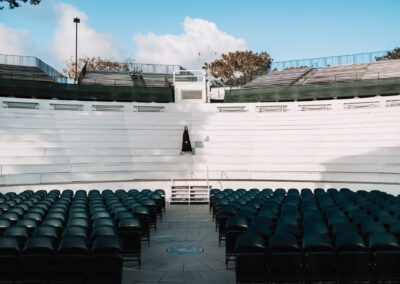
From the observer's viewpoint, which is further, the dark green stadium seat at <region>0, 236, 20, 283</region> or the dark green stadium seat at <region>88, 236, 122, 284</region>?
the dark green stadium seat at <region>88, 236, 122, 284</region>

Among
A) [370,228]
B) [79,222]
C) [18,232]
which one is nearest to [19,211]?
[79,222]

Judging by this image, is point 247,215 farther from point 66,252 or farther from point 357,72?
point 357,72

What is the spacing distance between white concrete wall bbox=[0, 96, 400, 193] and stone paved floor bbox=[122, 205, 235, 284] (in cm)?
793

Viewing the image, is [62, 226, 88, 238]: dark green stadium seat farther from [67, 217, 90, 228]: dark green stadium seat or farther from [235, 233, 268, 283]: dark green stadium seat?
[235, 233, 268, 283]: dark green stadium seat

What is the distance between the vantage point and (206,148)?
2586 cm

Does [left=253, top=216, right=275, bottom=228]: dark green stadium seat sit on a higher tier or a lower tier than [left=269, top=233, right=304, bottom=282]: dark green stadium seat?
higher

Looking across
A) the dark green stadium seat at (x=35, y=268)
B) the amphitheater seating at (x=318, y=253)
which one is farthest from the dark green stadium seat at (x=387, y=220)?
the dark green stadium seat at (x=35, y=268)

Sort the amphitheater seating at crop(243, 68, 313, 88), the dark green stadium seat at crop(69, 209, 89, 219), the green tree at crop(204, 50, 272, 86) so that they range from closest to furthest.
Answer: the dark green stadium seat at crop(69, 209, 89, 219) → the amphitheater seating at crop(243, 68, 313, 88) → the green tree at crop(204, 50, 272, 86)

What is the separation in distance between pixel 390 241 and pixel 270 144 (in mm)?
17182

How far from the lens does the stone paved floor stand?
29.0 feet

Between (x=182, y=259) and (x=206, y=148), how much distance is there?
51.7ft

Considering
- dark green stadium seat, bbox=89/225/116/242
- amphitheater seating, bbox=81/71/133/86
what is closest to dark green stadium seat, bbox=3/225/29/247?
dark green stadium seat, bbox=89/225/116/242

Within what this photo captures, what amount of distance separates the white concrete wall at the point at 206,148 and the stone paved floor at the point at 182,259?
7.93m

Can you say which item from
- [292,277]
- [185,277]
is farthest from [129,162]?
[292,277]
